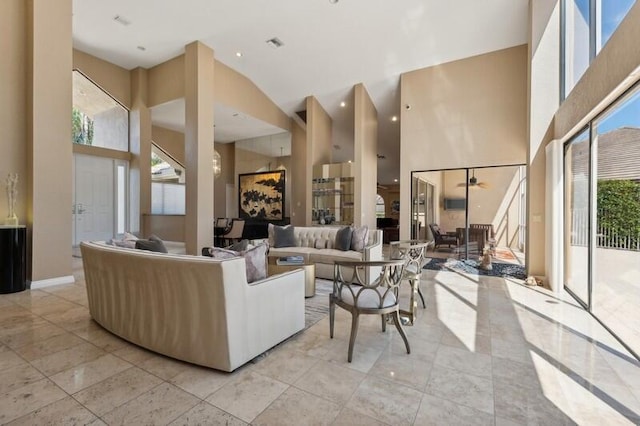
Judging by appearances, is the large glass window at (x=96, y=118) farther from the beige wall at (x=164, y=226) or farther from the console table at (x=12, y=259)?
the console table at (x=12, y=259)

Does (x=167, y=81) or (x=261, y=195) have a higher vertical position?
(x=167, y=81)

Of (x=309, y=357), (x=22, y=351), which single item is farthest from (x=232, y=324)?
(x=22, y=351)

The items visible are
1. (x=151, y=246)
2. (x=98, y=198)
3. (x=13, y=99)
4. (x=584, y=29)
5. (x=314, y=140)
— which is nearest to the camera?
(x=151, y=246)

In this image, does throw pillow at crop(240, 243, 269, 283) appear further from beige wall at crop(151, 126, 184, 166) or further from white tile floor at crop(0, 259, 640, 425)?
beige wall at crop(151, 126, 184, 166)

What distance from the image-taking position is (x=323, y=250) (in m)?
5.19

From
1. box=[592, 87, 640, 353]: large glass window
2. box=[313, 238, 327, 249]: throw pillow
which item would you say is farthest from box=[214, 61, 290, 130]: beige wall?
box=[592, 87, 640, 353]: large glass window

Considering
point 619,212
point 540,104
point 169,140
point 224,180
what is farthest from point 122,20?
point 619,212

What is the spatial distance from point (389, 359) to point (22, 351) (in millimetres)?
2982

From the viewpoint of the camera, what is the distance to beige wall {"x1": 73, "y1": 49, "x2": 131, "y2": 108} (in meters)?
7.07

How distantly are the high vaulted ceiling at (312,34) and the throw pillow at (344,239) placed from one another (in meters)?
4.13

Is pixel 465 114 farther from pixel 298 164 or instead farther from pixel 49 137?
pixel 49 137

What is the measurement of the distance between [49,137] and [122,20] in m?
3.06

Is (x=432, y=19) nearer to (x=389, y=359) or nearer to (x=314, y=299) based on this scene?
(x=314, y=299)

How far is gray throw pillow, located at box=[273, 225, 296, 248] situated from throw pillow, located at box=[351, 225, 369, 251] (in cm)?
123
